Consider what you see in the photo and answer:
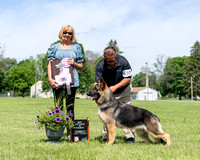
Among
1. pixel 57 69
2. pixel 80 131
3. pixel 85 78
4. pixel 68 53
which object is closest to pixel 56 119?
pixel 80 131

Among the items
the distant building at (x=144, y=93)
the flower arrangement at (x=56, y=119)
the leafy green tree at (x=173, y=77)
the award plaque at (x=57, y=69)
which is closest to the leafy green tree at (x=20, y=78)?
the distant building at (x=144, y=93)

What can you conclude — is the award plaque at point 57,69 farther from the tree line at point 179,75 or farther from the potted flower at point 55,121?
the tree line at point 179,75

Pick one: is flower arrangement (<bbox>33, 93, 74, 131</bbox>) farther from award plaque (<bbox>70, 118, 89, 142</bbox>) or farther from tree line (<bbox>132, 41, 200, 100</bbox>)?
tree line (<bbox>132, 41, 200, 100</bbox>)

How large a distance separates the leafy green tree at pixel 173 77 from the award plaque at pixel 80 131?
252 ft

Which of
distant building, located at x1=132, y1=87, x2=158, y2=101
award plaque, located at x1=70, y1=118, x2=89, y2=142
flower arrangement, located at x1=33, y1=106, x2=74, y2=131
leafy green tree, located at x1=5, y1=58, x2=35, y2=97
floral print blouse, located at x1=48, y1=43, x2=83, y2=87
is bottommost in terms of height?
award plaque, located at x1=70, y1=118, x2=89, y2=142

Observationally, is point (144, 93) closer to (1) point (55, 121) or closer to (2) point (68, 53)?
(2) point (68, 53)

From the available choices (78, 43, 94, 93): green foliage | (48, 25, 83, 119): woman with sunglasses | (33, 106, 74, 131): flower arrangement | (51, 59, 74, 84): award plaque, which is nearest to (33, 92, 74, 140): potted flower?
(33, 106, 74, 131): flower arrangement

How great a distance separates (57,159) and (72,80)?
83.7 inches

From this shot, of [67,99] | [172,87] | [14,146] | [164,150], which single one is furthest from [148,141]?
[172,87]

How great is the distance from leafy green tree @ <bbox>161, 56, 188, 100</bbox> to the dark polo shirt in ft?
250

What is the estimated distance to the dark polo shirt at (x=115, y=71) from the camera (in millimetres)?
6359

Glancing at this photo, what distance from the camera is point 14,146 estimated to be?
545 centimetres

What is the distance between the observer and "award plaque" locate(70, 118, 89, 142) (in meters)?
6.11

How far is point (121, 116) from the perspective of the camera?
5.87 meters
